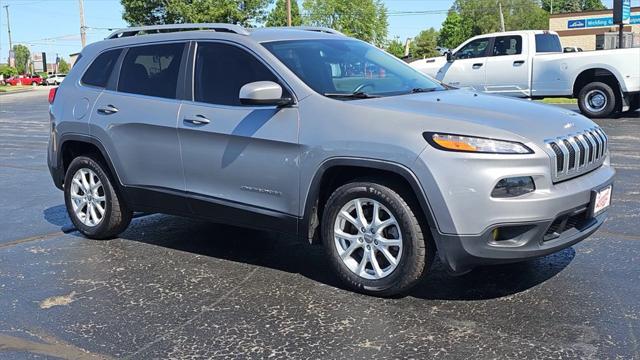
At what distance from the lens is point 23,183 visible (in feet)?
29.9

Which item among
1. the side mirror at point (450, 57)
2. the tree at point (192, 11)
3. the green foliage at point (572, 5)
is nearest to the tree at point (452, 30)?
the green foliage at point (572, 5)

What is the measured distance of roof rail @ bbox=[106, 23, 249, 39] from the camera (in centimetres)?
516

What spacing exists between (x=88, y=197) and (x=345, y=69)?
8.96ft

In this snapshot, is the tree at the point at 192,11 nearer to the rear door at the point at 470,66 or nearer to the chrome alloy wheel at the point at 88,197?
the rear door at the point at 470,66

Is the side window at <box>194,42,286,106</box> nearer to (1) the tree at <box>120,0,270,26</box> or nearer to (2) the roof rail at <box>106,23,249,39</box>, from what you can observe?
(2) the roof rail at <box>106,23,249,39</box>

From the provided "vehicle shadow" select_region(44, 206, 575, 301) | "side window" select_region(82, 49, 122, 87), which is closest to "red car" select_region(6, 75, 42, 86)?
"vehicle shadow" select_region(44, 206, 575, 301)

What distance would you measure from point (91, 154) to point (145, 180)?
875 mm

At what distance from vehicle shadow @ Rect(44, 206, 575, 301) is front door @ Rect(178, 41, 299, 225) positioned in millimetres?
603

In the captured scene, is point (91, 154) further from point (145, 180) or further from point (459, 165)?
point (459, 165)

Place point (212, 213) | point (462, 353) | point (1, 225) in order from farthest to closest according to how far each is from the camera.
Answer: point (1, 225), point (212, 213), point (462, 353)

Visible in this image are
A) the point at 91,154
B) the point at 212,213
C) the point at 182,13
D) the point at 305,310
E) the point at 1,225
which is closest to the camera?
the point at 305,310

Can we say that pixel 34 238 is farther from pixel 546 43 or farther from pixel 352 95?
pixel 546 43

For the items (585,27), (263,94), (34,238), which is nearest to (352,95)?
(263,94)

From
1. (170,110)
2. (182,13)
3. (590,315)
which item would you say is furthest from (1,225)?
(182,13)
